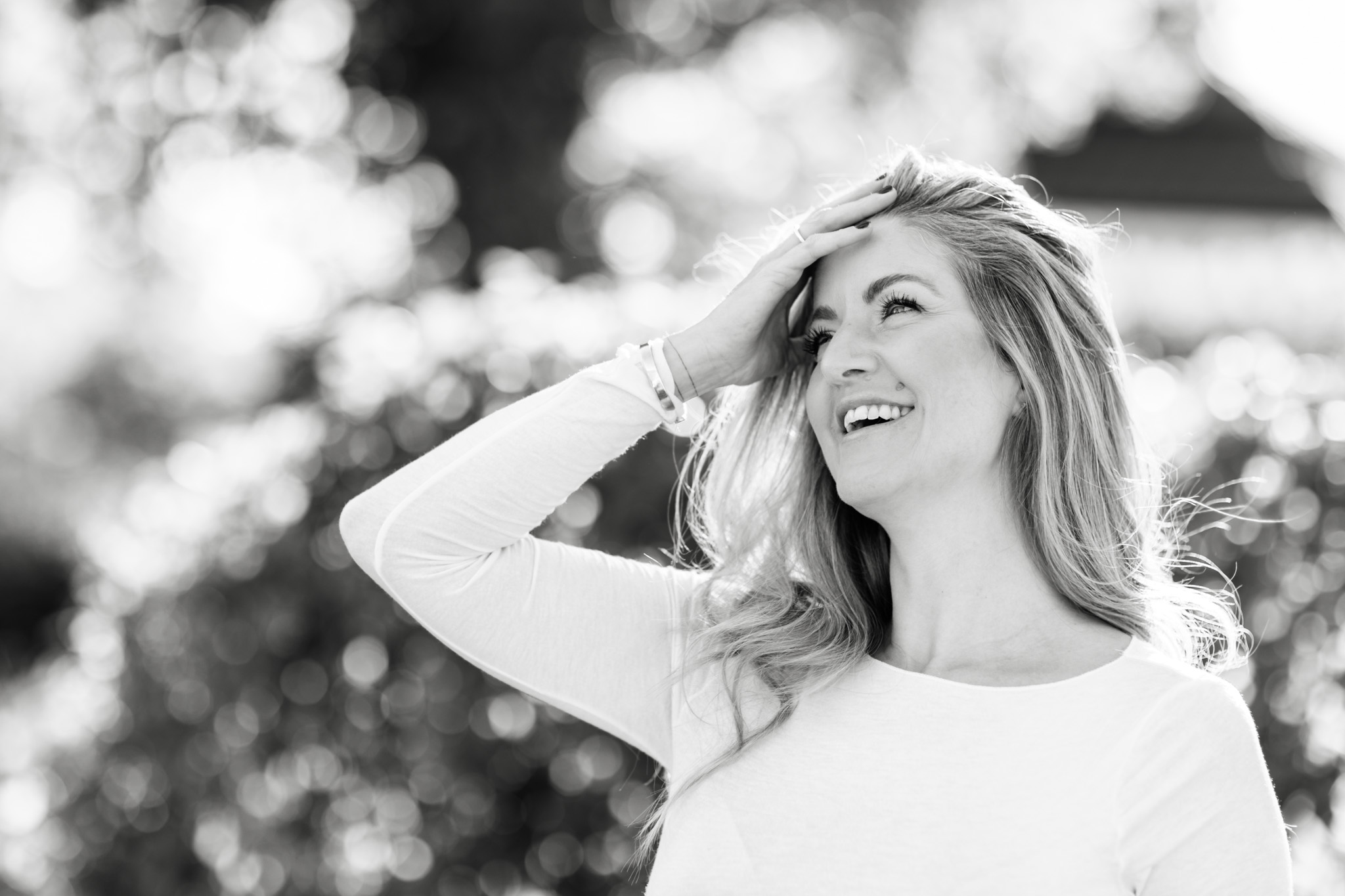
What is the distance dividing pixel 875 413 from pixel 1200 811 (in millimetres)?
839

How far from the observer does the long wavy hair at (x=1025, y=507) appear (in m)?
2.38

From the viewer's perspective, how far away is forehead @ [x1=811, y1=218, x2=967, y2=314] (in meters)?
2.46

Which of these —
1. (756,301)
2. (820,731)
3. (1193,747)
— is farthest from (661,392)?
(1193,747)

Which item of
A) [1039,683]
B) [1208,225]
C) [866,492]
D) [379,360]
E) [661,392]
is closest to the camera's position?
[1039,683]

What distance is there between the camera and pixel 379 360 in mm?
3867

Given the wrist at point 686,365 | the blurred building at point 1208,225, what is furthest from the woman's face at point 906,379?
the blurred building at point 1208,225

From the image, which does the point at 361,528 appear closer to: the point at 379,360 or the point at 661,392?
the point at 661,392

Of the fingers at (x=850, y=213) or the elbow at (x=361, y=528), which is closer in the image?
the elbow at (x=361, y=528)

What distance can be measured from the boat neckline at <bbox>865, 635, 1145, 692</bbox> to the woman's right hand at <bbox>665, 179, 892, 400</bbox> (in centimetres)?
64

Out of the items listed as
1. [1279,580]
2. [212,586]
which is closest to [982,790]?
[1279,580]

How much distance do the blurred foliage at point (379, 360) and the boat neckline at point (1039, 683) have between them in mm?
1412

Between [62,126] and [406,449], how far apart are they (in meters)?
8.07

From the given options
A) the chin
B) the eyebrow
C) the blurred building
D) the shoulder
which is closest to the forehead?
the eyebrow

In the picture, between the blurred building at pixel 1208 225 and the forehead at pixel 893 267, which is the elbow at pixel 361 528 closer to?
the forehead at pixel 893 267
